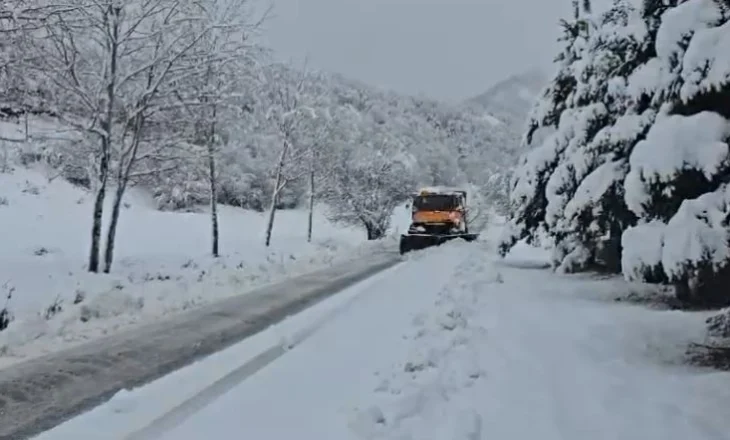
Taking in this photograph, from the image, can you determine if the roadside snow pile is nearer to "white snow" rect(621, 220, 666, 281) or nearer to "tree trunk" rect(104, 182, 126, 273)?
"white snow" rect(621, 220, 666, 281)

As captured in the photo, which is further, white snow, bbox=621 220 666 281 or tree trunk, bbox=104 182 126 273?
tree trunk, bbox=104 182 126 273

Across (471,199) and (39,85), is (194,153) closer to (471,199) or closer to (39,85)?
(39,85)

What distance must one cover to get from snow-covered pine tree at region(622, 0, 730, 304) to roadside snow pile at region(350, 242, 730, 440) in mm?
972

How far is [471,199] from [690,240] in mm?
40380

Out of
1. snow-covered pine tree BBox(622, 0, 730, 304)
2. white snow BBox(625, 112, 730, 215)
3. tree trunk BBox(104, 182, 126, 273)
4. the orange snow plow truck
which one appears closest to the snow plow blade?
the orange snow plow truck

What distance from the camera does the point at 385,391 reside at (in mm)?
5473

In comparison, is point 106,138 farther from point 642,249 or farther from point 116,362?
point 642,249

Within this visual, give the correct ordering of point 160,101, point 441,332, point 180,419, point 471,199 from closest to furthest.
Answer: point 180,419, point 441,332, point 160,101, point 471,199

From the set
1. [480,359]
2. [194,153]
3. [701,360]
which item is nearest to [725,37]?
[701,360]

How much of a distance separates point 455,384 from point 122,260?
702 inches

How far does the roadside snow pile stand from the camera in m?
4.64

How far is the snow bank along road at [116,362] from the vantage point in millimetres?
5184

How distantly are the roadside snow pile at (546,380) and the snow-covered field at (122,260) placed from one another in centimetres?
426

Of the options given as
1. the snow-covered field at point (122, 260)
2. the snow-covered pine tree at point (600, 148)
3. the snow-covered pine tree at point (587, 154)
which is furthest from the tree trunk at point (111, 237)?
the snow-covered pine tree at point (600, 148)
